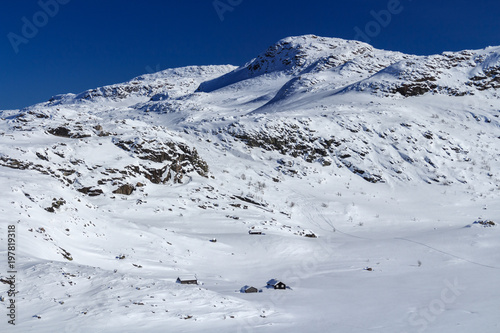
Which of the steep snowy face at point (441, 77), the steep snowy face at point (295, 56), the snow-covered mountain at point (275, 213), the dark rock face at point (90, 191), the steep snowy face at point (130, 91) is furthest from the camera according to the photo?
the steep snowy face at point (130, 91)

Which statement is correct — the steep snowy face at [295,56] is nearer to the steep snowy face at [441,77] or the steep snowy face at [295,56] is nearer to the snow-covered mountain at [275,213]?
the steep snowy face at [441,77]

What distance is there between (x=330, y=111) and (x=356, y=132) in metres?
6.16

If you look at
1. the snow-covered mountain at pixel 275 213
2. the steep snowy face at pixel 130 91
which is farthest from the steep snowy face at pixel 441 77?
the steep snowy face at pixel 130 91

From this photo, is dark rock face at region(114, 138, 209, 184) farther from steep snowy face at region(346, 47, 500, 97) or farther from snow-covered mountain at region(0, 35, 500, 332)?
steep snowy face at region(346, 47, 500, 97)

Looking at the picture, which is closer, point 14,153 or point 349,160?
point 14,153

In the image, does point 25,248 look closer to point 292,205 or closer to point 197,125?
point 292,205

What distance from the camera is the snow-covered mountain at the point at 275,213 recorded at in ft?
39.8

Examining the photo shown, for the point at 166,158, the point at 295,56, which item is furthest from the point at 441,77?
the point at 295,56

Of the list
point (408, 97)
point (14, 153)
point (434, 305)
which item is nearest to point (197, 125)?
point (14, 153)

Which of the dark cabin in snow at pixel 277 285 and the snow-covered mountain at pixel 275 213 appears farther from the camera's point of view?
the dark cabin in snow at pixel 277 285

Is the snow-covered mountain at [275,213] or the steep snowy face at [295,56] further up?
the steep snowy face at [295,56]

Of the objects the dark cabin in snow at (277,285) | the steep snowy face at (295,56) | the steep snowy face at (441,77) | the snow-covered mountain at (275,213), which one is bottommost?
the dark cabin in snow at (277,285)

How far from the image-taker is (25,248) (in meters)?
15.0

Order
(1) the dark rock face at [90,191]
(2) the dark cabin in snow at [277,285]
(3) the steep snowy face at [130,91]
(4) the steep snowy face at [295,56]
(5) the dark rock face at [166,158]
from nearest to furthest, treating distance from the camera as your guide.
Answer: (2) the dark cabin in snow at [277,285] < (1) the dark rock face at [90,191] < (5) the dark rock face at [166,158] < (4) the steep snowy face at [295,56] < (3) the steep snowy face at [130,91]
